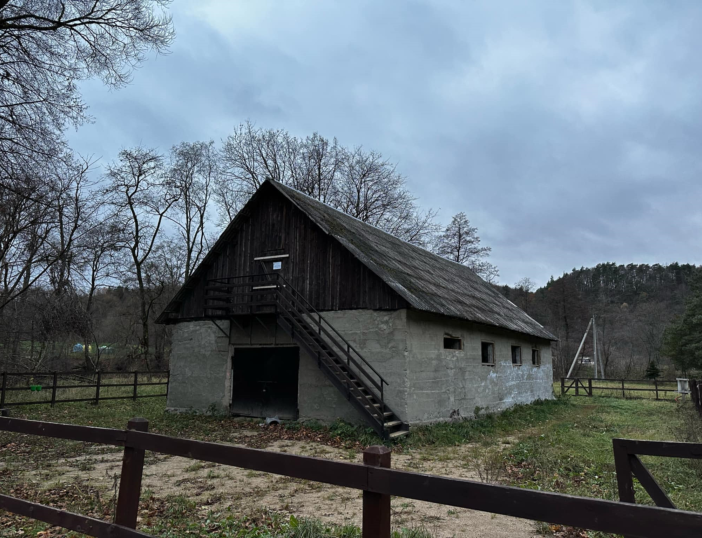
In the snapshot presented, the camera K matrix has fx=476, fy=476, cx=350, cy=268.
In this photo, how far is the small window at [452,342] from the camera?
1452cm

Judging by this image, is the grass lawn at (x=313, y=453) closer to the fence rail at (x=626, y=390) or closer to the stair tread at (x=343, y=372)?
the stair tread at (x=343, y=372)

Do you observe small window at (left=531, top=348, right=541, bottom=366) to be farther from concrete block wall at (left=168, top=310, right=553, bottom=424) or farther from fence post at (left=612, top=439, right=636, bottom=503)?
fence post at (left=612, top=439, right=636, bottom=503)

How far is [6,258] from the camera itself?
49.1ft

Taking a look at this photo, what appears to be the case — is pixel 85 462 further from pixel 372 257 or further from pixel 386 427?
pixel 372 257

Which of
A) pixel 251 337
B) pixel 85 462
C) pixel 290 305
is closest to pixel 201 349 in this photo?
pixel 251 337

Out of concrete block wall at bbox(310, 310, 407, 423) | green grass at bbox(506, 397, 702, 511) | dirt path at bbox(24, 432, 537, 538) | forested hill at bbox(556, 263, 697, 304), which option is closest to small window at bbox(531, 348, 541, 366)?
green grass at bbox(506, 397, 702, 511)

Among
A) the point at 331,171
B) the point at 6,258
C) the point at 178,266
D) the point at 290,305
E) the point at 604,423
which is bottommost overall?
the point at 604,423

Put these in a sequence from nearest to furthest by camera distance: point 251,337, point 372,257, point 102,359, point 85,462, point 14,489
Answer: point 14,489, point 85,462, point 372,257, point 251,337, point 102,359

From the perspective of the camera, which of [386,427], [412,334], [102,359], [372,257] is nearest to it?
[386,427]

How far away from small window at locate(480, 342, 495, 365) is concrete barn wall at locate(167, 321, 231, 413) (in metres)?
8.83

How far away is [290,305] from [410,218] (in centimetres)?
2339

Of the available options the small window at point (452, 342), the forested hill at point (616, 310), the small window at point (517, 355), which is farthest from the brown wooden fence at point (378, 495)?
the forested hill at point (616, 310)

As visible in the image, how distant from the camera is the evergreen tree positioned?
35.4 meters

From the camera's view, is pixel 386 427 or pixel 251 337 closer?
pixel 386 427
